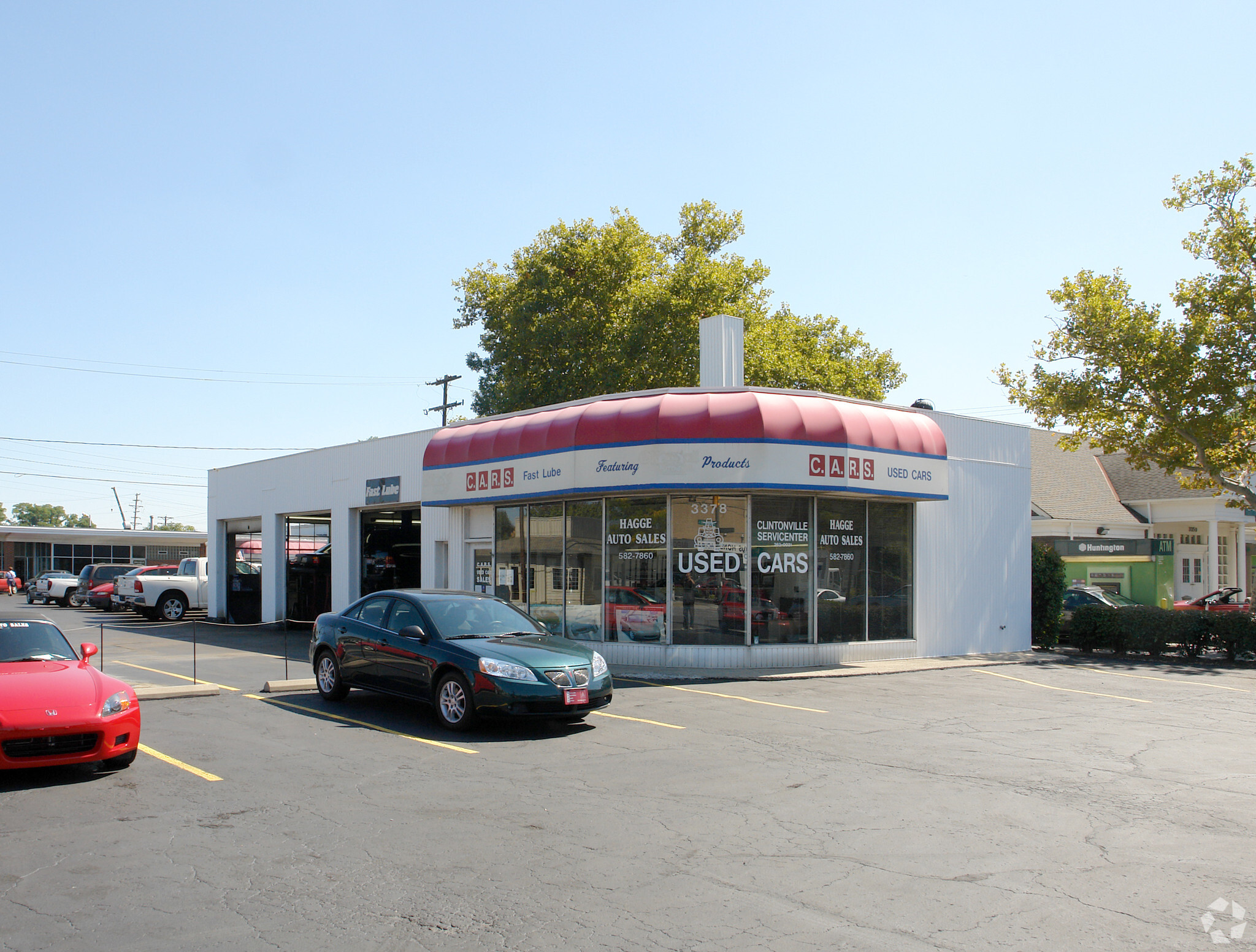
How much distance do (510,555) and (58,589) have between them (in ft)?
108

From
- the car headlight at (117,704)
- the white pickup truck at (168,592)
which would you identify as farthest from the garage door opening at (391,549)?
the car headlight at (117,704)

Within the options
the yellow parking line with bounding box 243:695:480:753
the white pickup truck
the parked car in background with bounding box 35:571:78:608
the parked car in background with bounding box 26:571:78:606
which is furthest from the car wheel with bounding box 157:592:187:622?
the yellow parking line with bounding box 243:695:480:753

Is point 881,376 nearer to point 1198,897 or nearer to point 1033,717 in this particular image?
point 1033,717

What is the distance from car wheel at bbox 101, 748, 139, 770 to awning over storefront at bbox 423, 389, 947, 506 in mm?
9632

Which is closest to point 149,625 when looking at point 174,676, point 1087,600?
point 174,676

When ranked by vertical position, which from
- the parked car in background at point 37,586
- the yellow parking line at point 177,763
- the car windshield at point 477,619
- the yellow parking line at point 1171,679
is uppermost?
the car windshield at point 477,619

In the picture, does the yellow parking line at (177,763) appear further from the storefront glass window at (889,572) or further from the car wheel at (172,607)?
the car wheel at (172,607)

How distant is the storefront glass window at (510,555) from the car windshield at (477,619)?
24.1 feet

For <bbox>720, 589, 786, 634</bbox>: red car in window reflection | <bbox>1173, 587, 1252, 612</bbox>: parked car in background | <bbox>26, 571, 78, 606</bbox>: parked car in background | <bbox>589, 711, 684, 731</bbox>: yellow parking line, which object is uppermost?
<bbox>720, 589, 786, 634</bbox>: red car in window reflection

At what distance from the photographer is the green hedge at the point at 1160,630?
20.8 meters

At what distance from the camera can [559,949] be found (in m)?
4.78

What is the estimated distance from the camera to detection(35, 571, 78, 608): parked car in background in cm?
4394

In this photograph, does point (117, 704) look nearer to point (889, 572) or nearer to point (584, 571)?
point (584, 571)

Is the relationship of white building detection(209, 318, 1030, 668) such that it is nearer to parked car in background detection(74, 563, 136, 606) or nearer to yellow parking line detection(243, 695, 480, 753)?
yellow parking line detection(243, 695, 480, 753)
